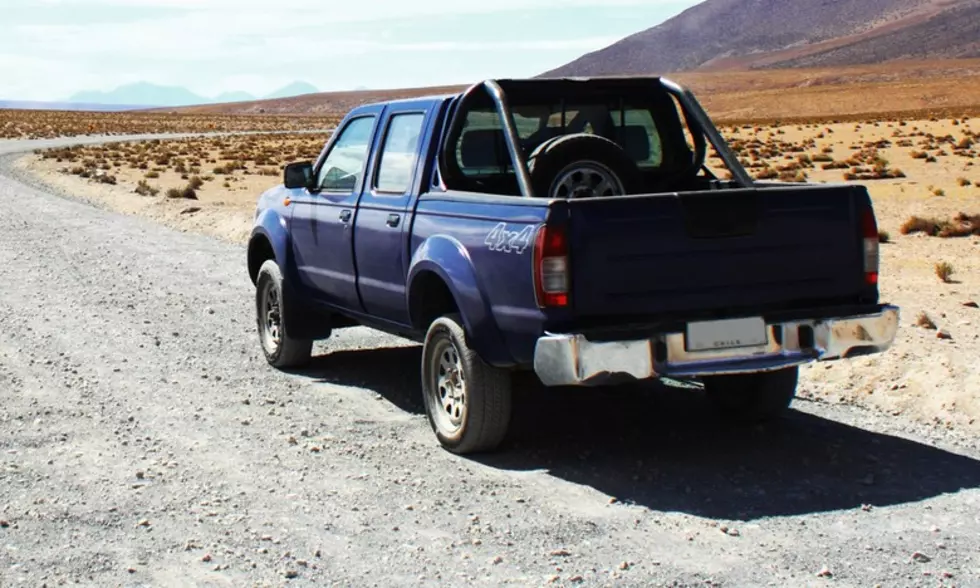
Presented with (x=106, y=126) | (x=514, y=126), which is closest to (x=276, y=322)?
(x=514, y=126)

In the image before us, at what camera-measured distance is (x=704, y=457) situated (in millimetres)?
6758

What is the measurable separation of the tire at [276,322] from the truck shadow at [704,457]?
0.99 meters

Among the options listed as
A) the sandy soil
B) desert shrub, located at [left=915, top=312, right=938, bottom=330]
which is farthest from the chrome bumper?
desert shrub, located at [left=915, top=312, right=938, bottom=330]

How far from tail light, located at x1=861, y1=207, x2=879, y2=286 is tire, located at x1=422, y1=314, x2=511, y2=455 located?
191 cm

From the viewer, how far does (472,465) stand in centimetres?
665

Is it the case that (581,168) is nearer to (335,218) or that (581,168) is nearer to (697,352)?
(697,352)

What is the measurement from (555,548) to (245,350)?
522 cm

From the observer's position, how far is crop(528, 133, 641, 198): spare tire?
6.84 meters

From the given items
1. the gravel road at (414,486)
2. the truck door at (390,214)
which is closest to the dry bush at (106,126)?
the gravel road at (414,486)

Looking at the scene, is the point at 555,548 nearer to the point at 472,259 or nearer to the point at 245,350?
the point at 472,259

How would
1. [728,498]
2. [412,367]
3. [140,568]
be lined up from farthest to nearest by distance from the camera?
[412,367], [728,498], [140,568]

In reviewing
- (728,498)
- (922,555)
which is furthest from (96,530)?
(922,555)

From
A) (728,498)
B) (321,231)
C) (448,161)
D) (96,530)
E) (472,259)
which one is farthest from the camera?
(321,231)

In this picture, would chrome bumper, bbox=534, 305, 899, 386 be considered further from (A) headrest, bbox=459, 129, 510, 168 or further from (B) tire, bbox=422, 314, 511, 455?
(A) headrest, bbox=459, 129, 510, 168
